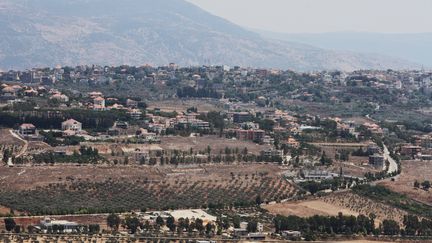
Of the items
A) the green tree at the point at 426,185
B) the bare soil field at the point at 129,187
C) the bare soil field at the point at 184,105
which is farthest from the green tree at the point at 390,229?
the bare soil field at the point at 184,105

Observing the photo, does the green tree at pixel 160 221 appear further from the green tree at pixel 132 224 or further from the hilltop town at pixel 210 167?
the green tree at pixel 132 224

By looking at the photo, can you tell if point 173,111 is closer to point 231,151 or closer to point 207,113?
point 207,113

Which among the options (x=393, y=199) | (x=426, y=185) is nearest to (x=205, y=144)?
(x=426, y=185)

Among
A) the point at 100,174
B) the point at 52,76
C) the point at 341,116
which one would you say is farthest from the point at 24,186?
the point at 52,76

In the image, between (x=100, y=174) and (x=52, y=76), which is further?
(x=52, y=76)

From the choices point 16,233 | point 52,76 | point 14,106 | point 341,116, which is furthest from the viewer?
point 52,76

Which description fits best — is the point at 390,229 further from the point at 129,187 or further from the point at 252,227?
the point at 129,187

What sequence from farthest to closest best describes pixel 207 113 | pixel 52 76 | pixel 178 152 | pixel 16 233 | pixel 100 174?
pixel 52 76 < pixel 207 113 < pixel 178 152 < pixel 100 174 < pixel 16 233
